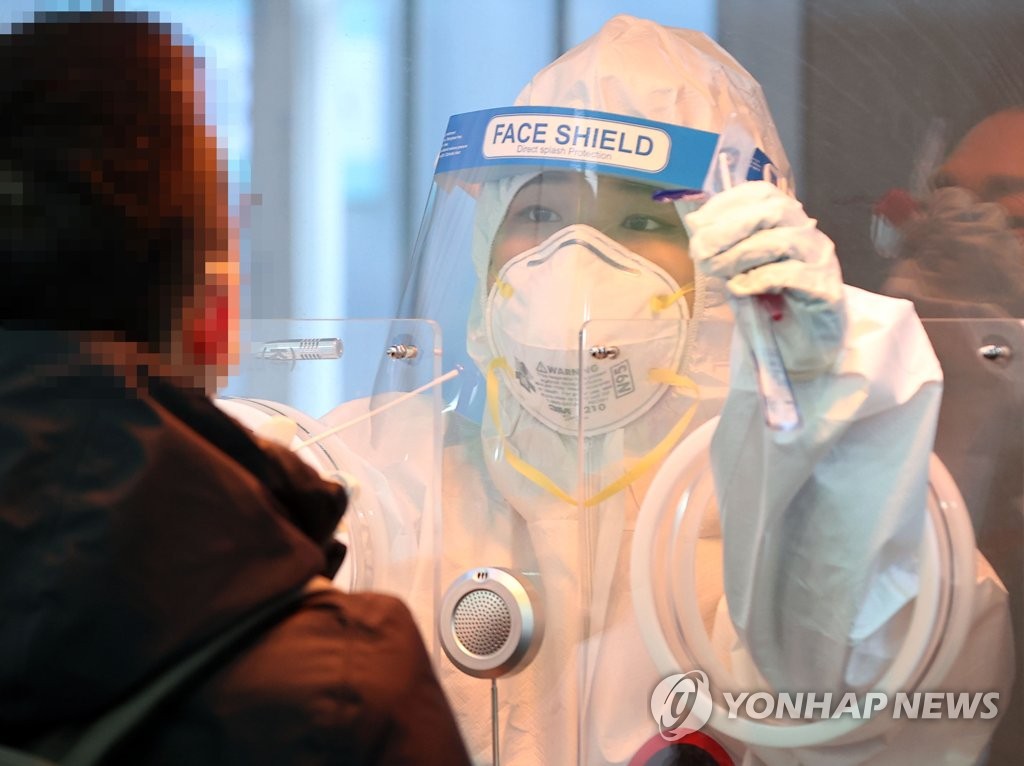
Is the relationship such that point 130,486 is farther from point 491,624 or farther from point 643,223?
point 643,223

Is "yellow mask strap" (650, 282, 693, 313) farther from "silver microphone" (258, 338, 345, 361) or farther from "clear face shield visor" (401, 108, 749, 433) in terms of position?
"silver microphone" (258, 338, 345, 361)

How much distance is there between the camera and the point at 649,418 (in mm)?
1150

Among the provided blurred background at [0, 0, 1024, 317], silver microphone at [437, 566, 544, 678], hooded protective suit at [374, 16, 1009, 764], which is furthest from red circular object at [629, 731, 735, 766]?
blurred background at [0, 0, 1024, 317]

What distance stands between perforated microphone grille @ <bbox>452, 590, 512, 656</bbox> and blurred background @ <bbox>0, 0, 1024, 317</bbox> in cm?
58

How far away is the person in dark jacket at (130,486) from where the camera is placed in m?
0.51

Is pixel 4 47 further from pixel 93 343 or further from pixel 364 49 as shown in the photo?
pixel 364 49

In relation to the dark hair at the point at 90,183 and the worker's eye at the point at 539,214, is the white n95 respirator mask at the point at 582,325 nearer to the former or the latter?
the worker's eye at the point at 539,214

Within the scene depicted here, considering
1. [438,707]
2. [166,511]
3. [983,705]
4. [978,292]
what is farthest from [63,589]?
[978,292]

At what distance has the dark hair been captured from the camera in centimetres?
52

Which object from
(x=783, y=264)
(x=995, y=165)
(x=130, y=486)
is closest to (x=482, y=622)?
(x=783, y=264)

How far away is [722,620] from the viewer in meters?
1.03

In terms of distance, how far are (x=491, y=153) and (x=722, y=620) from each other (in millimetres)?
630

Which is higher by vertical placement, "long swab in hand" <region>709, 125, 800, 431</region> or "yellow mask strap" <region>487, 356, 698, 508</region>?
"long swab in hand" <region>709, 125, 800, 431</region>

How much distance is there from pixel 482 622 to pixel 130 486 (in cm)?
62
